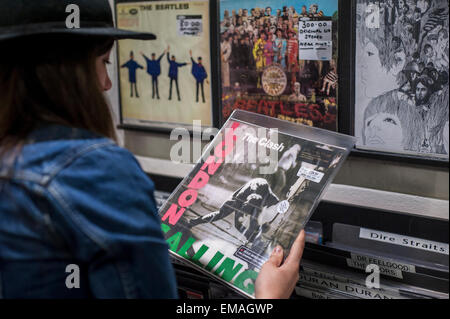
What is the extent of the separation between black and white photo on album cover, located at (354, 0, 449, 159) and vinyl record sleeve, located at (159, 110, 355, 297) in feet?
0.60

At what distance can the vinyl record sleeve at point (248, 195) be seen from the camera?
3.62ft

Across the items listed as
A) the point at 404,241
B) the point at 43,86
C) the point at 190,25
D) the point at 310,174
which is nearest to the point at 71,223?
the point at 43,86

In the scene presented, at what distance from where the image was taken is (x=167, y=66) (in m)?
1.66

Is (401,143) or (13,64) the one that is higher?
(13,64)

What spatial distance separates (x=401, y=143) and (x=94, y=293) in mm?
845

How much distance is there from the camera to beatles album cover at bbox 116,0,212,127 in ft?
5.17

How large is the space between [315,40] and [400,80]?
242 millimetres

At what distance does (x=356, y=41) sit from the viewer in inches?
49.7

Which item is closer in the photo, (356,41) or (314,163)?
(314,163)

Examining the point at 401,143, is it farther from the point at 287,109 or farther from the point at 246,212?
the point at 246,212

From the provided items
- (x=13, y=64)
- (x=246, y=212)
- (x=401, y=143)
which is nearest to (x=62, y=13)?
(x=13, y=64)

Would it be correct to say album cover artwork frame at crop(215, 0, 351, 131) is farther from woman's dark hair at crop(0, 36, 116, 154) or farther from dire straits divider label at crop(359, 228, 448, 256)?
woman's dark hair at crop(0, 36, 116, 154)

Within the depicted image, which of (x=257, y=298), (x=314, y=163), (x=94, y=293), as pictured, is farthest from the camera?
(x=314, y=163)
